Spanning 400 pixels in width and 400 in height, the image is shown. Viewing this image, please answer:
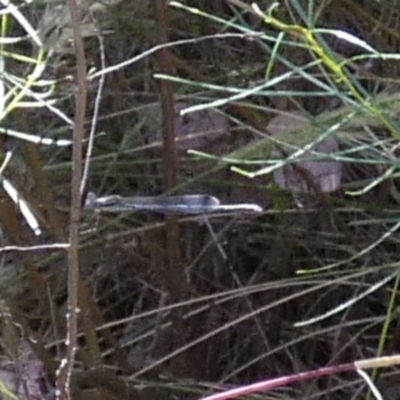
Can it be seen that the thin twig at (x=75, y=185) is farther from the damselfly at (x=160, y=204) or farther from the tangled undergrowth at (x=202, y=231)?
the tangled undergrowth at (x=202, y=231)

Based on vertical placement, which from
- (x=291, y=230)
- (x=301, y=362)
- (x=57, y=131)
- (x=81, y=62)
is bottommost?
(x=301, y=362)

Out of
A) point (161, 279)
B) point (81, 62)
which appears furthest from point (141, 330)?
point (81, 62)

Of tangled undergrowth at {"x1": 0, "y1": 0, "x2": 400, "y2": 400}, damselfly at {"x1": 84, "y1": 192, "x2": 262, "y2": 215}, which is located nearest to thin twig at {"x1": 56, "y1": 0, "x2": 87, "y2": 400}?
damselfly at {"x1": 84, "y1": 192, "x2": 262, "y2": 215}

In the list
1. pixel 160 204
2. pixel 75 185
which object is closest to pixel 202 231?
pixel 160 204

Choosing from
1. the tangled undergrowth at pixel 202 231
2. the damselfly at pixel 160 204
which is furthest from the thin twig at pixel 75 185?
the tangled undergrowth at pixel 202 231

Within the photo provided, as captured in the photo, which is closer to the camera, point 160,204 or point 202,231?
point 160,204

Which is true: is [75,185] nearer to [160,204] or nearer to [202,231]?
[160,204]

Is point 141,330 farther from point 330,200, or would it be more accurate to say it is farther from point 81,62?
point 81,62

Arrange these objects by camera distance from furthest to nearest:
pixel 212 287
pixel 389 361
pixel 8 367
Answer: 1. pixel 212 287
2. pixel 8 367
3. pixel 389 361
